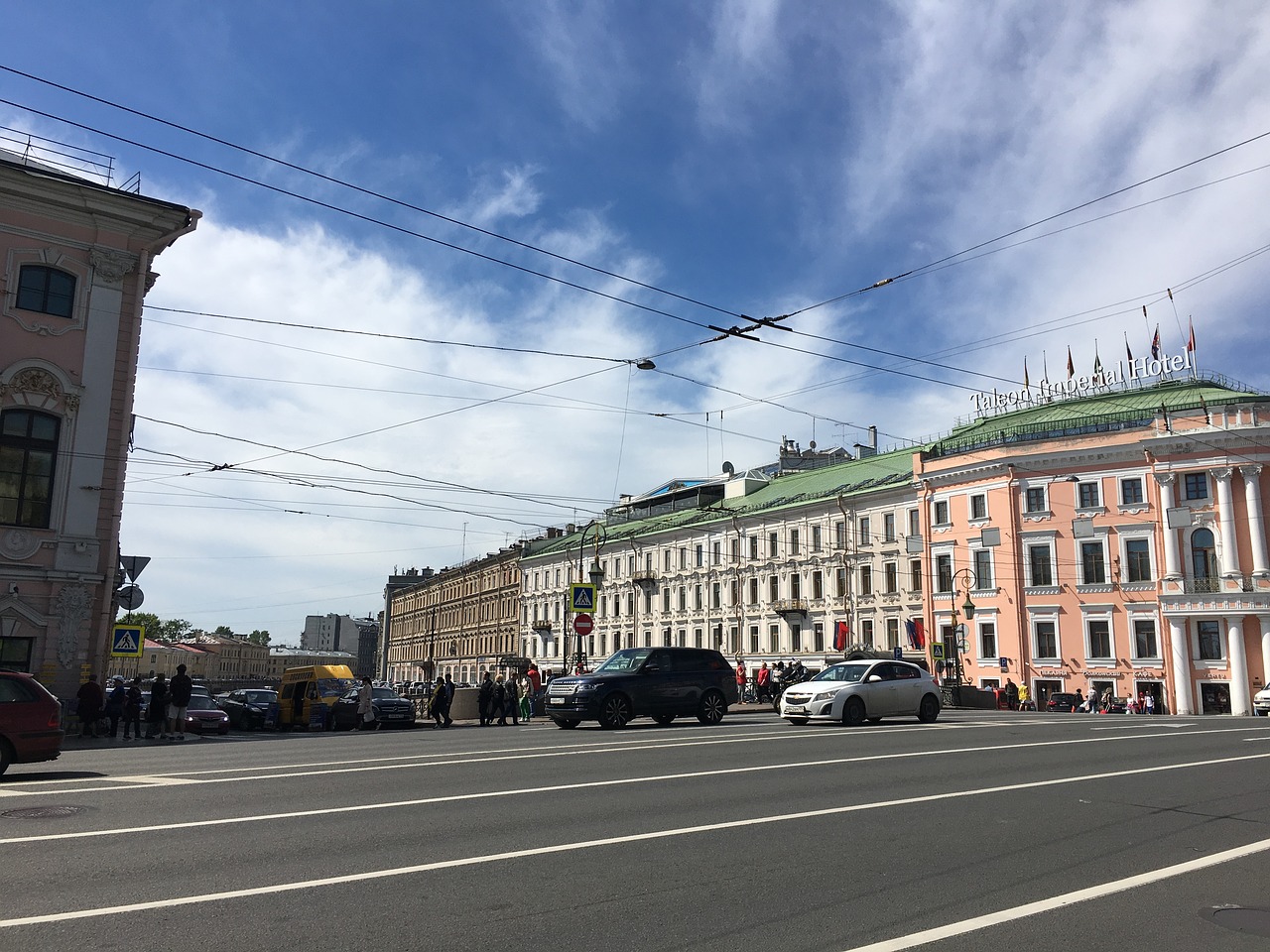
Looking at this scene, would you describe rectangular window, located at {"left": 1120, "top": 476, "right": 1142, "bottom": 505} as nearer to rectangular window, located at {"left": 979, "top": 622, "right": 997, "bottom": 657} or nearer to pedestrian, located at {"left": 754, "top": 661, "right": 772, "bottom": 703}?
rectangular window, located at {"left": 979, "top": 622, "right": 997, "bottom": 657}

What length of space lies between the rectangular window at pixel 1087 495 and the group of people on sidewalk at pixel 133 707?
4302 cm

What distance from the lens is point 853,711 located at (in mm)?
21469

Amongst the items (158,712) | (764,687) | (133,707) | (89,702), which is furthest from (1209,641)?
(89,702)

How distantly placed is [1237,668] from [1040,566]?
32.8 feet

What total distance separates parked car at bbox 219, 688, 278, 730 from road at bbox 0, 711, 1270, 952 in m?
20.2

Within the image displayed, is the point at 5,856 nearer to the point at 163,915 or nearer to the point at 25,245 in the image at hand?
the point at 163,915

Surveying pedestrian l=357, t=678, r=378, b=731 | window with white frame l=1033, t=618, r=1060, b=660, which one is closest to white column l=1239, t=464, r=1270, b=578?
window with white frame l=1033, t=618, r=1060, b=660

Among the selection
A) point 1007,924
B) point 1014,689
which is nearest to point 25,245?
point 1007,924

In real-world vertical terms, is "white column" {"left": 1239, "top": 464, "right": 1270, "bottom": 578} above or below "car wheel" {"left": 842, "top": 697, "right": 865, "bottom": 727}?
above

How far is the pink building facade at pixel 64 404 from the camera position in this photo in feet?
83.8

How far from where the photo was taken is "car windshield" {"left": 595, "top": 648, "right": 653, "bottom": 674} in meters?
22.3

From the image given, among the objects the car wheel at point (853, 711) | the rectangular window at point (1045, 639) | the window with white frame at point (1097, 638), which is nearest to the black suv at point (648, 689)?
the car wheel at point (853, 711)

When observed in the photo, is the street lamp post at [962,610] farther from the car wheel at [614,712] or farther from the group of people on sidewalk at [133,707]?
the group of people on sidewalk at [133,707]

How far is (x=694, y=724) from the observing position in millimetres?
22609
